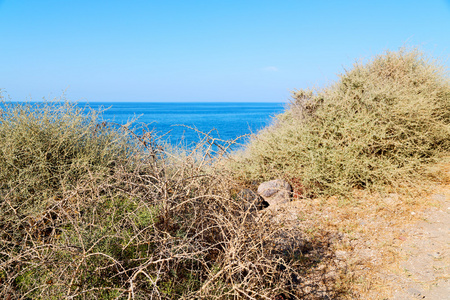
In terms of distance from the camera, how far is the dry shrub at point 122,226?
246cm

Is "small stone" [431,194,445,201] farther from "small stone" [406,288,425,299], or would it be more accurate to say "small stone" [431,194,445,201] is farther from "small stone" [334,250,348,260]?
"small stone" [406,288,425,299]

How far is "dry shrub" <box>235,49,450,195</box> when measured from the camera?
6.45 m

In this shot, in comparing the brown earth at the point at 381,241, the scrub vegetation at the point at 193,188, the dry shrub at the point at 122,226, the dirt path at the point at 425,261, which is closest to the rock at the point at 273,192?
the scrub vegetation at the point at 193,188

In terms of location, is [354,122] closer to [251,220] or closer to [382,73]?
[382,73]

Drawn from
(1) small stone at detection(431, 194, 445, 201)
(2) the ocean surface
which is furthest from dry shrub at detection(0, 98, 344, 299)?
(1) small stone at detection(431, 194, 445, 201)

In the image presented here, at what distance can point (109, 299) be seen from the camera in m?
2.42

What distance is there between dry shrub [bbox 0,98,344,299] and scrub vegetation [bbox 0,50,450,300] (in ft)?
0.08

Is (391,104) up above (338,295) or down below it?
above

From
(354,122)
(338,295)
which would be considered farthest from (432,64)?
(338,295)

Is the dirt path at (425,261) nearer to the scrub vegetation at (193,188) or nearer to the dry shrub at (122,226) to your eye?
the scrub vegetation at (193,188)

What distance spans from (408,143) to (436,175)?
1.00 meters

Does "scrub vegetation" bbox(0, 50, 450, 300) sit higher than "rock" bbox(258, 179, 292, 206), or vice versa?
"scrub vegetation" bbox(0, 50, 450, 300)

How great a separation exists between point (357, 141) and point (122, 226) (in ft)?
Result: 17.7

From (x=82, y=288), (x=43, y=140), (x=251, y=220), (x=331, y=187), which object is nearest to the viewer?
(x=82, y=288)
